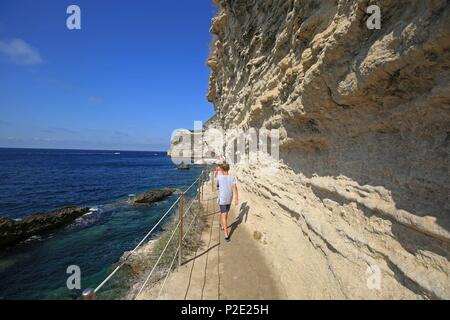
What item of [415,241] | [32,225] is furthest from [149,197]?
[415,241]

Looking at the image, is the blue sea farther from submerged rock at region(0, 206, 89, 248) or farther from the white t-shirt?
the white t-shirt

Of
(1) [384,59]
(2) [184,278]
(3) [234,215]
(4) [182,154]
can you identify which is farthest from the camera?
(4) [182,154]

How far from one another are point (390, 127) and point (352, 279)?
193 cm

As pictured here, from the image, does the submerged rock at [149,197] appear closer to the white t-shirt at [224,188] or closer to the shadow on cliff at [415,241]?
the white t-shirt at [224,188]

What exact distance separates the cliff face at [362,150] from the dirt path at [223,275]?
1.30 ft

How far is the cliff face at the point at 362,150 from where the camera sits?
2242 millimetres

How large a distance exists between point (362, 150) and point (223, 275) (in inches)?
126

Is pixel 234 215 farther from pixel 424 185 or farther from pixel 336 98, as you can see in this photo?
pixel 424 185

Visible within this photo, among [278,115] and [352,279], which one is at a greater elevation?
[278,115]

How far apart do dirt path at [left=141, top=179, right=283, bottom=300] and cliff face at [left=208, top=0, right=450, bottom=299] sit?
0.40 metres

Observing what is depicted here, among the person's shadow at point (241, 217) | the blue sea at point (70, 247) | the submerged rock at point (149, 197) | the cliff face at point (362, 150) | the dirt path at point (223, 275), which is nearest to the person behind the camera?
the cliff face at point (362, 150)

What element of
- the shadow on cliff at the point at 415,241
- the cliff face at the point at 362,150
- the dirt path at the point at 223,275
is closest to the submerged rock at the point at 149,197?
the dirt path at the point at 223,275
